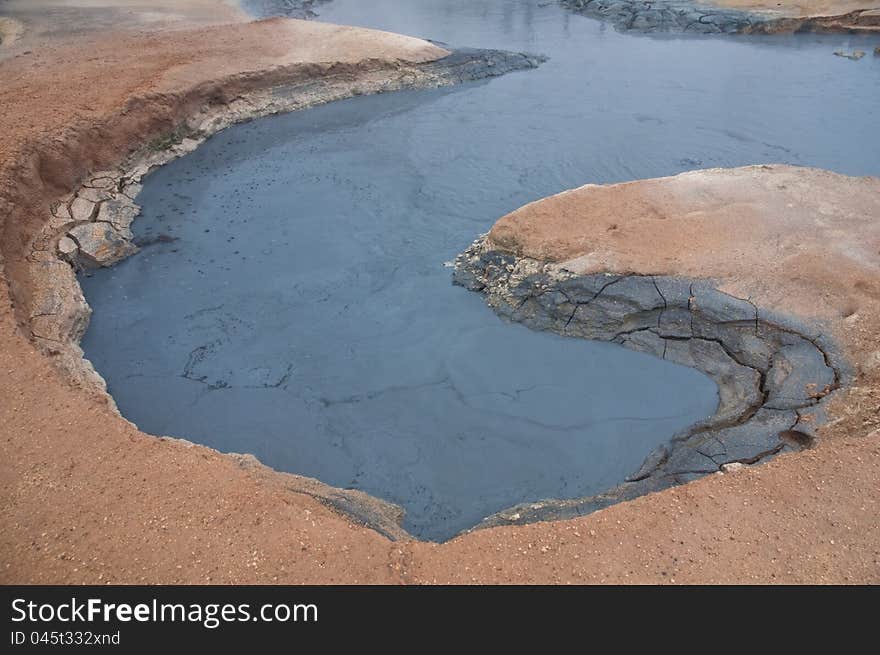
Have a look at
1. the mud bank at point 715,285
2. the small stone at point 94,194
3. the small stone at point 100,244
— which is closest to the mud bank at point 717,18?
the mud bank at point 715,285

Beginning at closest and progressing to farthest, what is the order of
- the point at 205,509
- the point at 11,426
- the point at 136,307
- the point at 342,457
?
the point at 205,509 < the point at 11,426 < the point at 342,457 < the point at 136,307

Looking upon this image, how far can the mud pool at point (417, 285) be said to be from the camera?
18.6ft

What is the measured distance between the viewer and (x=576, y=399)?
6.04m

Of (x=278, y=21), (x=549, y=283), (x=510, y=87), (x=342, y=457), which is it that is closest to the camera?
(x=342, y=457)

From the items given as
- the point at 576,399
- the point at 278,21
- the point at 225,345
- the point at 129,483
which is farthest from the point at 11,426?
the point at 278,21

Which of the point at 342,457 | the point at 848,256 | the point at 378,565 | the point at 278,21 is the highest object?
the point at 278,21

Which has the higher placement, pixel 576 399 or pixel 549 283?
pixel 549 283

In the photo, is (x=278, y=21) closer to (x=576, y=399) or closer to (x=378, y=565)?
(x=576, y=399)

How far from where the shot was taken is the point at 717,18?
Answer: 1783cm

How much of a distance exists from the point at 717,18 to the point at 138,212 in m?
16.6

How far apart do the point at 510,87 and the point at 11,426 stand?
12.1 m

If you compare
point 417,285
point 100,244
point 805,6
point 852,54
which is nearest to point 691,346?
point 417,285

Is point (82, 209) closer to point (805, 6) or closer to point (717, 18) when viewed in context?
point (717, 18)

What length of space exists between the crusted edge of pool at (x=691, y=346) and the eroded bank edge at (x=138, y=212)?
6.59 feet
